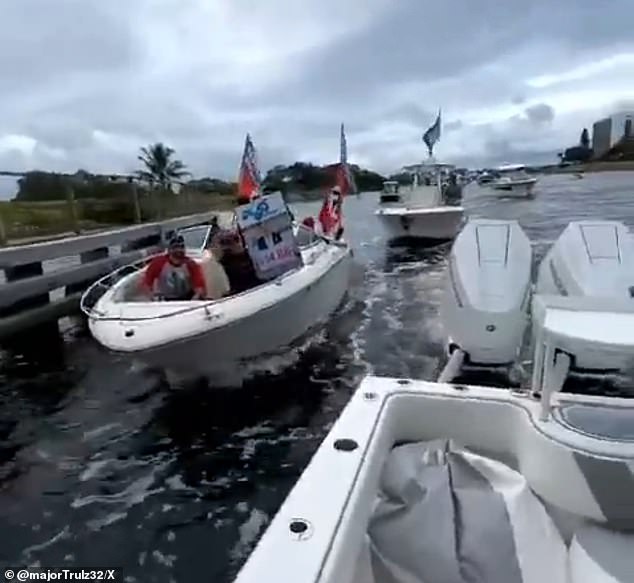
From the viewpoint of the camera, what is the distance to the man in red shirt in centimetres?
614

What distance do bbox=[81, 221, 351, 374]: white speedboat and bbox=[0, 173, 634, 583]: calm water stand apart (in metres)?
0.46

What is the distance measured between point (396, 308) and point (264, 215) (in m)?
3.55

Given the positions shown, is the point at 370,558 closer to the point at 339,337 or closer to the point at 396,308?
the point at 339,337

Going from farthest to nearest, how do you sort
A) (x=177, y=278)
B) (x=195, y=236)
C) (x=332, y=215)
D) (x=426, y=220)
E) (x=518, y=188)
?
(x=518, y=188) → (x=426, y=220) → (x=332, y=215) → (x=195, y=236) → (x=177, y=278)

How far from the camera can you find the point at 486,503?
2107 mm

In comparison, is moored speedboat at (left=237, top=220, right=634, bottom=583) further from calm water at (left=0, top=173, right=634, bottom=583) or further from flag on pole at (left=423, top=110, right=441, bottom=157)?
flag on pole at (left=423, top=110, right=441, bottom=157)

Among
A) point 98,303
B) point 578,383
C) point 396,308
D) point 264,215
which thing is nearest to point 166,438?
point 98,303

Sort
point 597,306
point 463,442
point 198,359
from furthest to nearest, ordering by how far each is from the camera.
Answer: point 198,359 → point 597,306 → point 463,442

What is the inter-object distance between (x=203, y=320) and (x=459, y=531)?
11.4 ft

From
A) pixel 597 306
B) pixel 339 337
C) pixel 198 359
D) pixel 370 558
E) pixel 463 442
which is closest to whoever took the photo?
pixel 370 558

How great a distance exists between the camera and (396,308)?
951 cm

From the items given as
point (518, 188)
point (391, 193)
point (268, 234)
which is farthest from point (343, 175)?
point (518, 188)

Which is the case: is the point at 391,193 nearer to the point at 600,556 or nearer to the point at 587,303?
the point at 587,303

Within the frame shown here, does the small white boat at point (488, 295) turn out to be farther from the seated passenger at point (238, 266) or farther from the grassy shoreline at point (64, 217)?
the grassy shoreline at point (64, 217)
